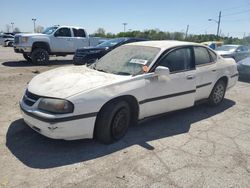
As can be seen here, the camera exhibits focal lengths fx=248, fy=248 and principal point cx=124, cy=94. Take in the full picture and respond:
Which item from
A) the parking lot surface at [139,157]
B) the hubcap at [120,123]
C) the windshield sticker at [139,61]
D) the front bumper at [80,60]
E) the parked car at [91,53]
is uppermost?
the windshield sticker at [139,61]

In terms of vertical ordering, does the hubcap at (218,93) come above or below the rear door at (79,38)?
below

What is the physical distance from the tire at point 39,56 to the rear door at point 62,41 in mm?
604

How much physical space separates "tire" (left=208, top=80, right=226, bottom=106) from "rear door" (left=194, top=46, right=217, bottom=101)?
8.5 inches

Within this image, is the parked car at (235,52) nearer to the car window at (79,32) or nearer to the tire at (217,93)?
the car window at (79,32)

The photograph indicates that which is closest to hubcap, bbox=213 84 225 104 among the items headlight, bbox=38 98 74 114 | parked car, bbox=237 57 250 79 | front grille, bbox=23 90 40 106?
headlight, bbox=38 98 74 114

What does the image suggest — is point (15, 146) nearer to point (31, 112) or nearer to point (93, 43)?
point (31, 112)

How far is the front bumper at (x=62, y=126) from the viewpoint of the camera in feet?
10.7

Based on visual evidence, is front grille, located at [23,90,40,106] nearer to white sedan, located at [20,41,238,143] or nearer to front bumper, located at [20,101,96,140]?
white sedan, located at [20,41,238,143]

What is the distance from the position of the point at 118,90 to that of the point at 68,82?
75 cm

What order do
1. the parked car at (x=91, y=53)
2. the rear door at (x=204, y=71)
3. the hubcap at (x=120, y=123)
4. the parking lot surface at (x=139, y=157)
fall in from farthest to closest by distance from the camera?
1. the parked car at (x=91, y=53)
2. the rear door at (x=204, y=71)
3. the hubcap at (x=120, y=123)
4. the parking lot surface at (x=139, y=157)

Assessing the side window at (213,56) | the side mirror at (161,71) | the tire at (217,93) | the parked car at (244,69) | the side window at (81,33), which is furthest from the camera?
the side window at (81,33)

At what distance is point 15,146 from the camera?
11.8 feet

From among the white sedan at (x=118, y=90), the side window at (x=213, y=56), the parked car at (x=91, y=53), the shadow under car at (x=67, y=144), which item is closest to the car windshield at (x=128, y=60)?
the white sedan at (x=118, y=90)

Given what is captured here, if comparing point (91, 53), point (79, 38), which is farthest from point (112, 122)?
point (79, 38)
